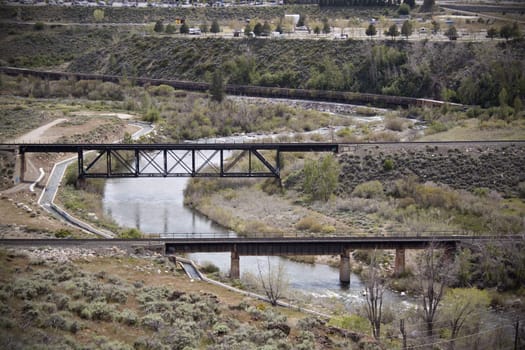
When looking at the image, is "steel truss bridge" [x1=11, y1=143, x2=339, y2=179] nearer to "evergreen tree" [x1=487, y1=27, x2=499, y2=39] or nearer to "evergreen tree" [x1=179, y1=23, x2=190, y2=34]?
"evergreen tree" [x1=487, y1=27, x2=499, y2=39]

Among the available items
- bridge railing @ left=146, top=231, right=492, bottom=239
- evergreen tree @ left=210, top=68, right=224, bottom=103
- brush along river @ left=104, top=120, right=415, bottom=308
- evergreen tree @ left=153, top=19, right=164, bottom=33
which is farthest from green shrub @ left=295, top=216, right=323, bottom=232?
evergreen tree @ left=153, top=19, right=164, bottom=33

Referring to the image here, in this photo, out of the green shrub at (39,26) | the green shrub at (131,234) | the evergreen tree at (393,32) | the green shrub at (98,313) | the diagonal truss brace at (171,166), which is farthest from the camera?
the green shrub at (39,26)

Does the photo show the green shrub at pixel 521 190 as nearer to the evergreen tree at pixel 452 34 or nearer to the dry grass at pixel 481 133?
the dry grass at pixel 481 133

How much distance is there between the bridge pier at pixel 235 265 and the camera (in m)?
47.3

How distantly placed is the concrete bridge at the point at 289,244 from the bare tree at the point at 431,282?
125 cm

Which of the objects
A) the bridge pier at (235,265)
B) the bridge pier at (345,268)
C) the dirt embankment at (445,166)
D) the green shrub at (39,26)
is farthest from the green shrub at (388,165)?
the green shrub at (39,26)

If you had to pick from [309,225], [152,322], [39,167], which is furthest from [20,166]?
[152,322]

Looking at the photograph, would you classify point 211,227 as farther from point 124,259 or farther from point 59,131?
point 59,131

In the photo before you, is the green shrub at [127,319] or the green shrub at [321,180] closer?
the green shrub at [127,319]

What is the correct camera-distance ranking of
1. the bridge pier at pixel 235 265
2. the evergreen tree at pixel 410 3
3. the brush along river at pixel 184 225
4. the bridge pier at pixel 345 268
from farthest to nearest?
the evergreen tree at pixel 410 3
the bridge pier at pixel 345 268
the bridge pier at pixel 235 265
the brush along river at pixel 184 225

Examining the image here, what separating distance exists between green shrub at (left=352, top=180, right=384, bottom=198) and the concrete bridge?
1419cm

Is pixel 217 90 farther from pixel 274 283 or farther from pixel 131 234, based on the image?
pixel 274 283

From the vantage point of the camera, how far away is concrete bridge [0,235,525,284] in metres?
47.6

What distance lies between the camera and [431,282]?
1513 inches
